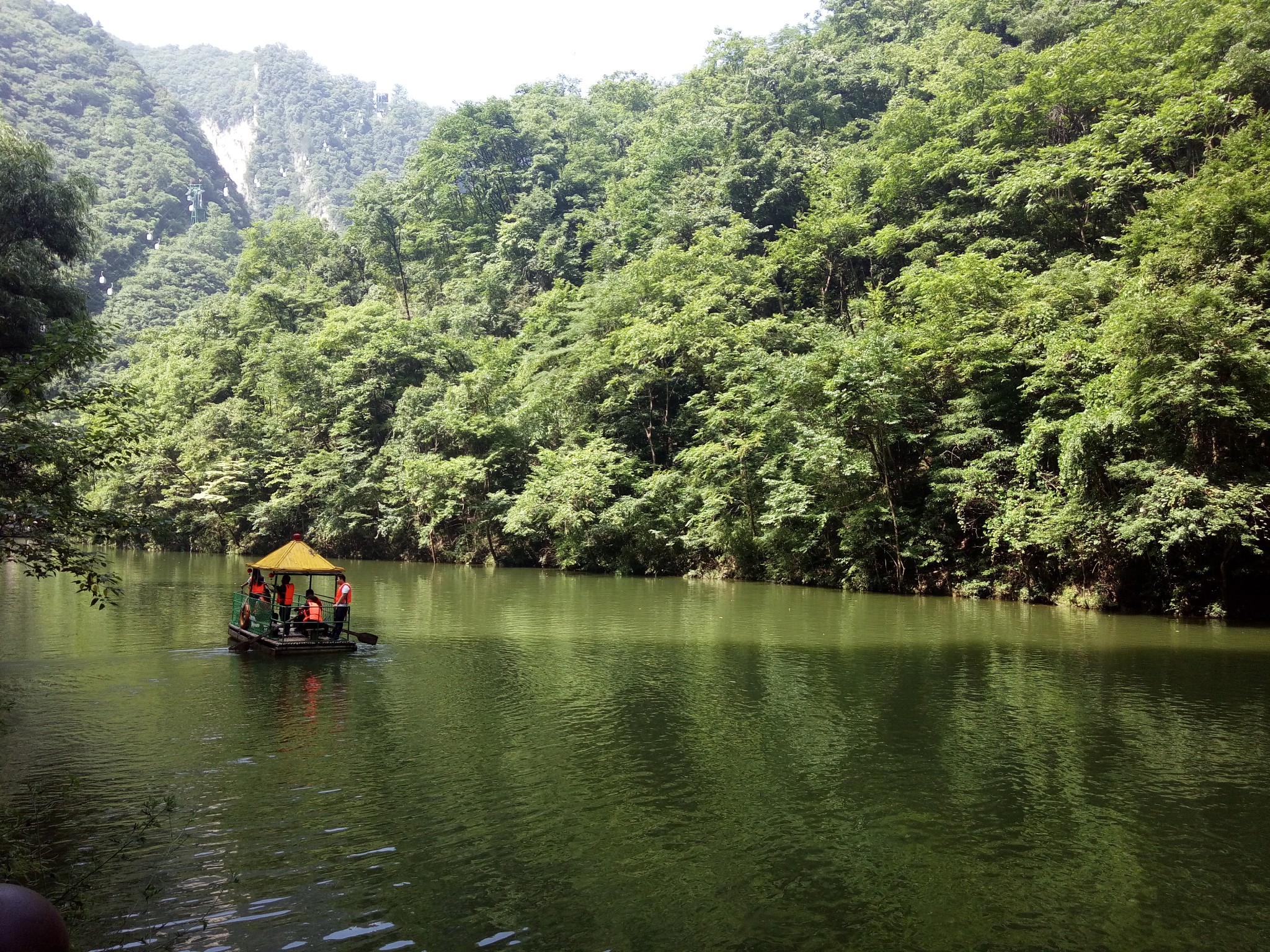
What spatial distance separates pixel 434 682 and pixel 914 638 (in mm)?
10999

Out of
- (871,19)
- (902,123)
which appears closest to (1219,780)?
(902,123)

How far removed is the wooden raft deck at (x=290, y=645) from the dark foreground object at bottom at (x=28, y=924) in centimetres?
1508

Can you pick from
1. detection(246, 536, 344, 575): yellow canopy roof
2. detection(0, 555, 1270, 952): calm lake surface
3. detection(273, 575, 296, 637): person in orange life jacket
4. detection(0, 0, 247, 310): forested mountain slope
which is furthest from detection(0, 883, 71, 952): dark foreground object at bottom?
detection(0, 0, 247, 310): forested mountain slope

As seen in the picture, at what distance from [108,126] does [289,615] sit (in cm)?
11837

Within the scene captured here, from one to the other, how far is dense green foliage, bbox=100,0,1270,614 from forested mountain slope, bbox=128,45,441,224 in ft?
276

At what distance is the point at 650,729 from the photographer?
11547 millimetres

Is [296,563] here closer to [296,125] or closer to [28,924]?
[28,924]

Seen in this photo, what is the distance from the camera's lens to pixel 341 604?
1783 centimetres

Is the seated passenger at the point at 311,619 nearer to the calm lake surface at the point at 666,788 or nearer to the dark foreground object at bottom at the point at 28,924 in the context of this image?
the calm lake surface at the point at 666,788

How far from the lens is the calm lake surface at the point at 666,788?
243 inches

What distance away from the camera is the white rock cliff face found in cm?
15300

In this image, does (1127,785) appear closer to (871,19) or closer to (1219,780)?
(1219,780)

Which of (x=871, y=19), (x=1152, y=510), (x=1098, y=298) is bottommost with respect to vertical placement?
(x=1152, y=510)

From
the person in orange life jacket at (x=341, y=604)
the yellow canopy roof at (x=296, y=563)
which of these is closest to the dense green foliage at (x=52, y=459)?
the yellow canopy roof at (x=296, y=563)
